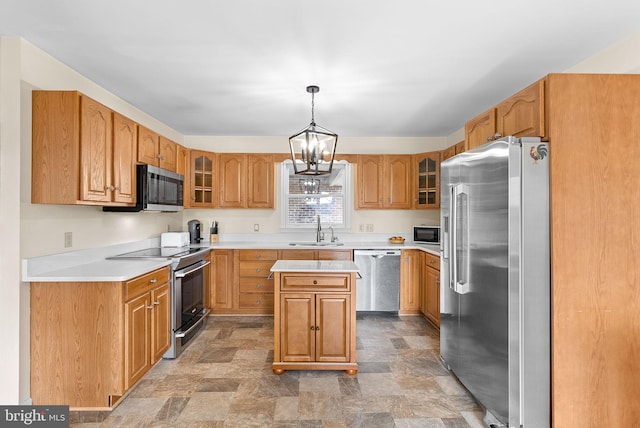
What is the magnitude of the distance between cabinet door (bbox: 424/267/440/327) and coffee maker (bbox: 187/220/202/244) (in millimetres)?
3157

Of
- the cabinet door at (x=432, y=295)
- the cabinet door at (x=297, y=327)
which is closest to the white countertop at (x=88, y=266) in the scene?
the cabinet door at (x=432, y=295)

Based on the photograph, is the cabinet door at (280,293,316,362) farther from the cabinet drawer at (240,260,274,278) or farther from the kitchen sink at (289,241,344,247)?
the kitchen sink at (289,241,344,247)

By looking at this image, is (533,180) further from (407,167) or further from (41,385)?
(41,385)

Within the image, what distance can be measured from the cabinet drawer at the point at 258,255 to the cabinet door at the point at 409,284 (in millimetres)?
1694

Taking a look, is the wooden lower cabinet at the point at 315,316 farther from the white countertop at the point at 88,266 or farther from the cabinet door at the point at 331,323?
the white countertop at the point at 88,266

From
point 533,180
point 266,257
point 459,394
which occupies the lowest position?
point 459,394

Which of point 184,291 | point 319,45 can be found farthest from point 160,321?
point 319,45

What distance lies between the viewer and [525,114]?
2000 mm

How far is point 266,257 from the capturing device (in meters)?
4.18

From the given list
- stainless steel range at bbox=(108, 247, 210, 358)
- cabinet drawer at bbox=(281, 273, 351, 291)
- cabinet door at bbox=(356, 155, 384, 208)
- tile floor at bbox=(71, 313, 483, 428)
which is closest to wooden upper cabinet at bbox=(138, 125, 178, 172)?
stainless steel range at bbox=(108, 247, 210, 358)

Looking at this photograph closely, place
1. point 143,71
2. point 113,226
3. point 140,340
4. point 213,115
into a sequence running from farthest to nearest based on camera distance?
point 213,115 < point 113,226 < point 143,71 < point 140,340

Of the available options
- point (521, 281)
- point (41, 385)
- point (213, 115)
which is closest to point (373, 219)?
point (213, 115)

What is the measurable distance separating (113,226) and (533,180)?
3540 millimetres

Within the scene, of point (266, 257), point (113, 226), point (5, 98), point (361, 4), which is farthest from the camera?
point (266, 257)
